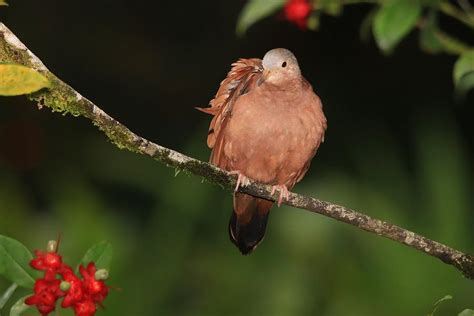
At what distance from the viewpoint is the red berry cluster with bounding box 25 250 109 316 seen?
2.25 meters

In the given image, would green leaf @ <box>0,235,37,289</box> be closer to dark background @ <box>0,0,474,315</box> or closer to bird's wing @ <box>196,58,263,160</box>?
bird's wing @ <box>196,58,263,160</box>

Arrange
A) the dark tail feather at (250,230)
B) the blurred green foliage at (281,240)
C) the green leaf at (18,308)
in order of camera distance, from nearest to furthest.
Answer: the green leaf at (18,308)
the dark tail feather at (250,230)
the blurred green foliage at (281,240)

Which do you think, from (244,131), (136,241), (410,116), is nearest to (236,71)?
(244,131)

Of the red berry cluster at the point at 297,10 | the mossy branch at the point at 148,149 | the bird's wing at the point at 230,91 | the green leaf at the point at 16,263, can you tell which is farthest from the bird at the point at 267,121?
the green leaf at the point at 16,263

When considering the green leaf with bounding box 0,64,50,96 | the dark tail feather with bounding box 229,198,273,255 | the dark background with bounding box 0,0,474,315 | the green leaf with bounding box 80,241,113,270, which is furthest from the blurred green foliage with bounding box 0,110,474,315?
the green leaf with bounding box 0,64,50,96

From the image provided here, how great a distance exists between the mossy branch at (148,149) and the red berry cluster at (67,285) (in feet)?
1.11

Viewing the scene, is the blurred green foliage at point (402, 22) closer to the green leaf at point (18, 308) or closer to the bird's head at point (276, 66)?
the bird's head at point (276, 66)

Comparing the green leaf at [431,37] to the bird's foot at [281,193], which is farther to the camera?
the green leaf at [431,37]

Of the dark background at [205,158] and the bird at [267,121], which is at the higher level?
the bird at [267,121]

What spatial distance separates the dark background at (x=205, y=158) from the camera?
4586 millimetres

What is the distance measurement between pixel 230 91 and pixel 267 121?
23cm

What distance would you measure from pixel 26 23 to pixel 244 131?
3.35 m

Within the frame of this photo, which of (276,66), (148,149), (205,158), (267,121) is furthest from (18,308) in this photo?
(205,158)

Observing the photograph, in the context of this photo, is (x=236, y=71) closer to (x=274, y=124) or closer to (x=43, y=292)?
(x=274, y=124)
